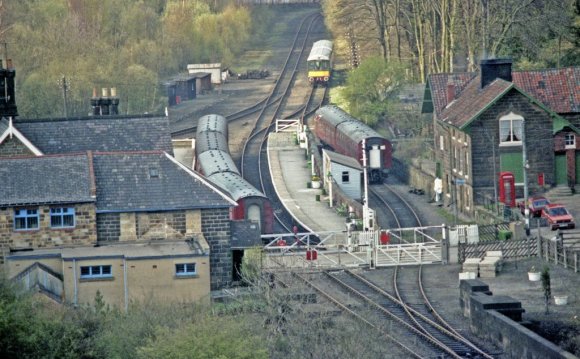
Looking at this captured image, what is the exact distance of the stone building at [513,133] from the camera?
6247 cm

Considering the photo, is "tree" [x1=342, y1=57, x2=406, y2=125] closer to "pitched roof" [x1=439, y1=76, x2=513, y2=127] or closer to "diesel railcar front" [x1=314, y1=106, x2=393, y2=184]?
"diesel railcar front" [x1=314, y1=106, x2=393, y2=184]

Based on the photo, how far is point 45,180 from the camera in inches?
1924

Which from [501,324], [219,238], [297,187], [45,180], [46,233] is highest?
[45,180]

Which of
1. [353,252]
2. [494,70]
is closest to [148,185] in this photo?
[353,252]

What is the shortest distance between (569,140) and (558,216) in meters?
9.21

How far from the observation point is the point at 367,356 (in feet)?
113

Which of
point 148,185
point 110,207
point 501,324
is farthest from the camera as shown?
point 148,185

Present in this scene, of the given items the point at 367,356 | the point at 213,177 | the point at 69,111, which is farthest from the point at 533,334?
the point at 69,111

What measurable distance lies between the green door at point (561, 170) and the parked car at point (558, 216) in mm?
7677

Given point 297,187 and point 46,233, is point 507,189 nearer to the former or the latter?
point 297,187

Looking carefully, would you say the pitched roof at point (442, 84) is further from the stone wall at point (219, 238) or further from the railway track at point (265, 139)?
the stone wall at point (219, 238)

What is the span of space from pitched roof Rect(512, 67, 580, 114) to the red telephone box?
429 cm

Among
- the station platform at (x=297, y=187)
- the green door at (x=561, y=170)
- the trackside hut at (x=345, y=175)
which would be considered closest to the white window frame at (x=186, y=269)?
the station platform at (x=297, y=187)

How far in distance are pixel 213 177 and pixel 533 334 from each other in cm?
2659
